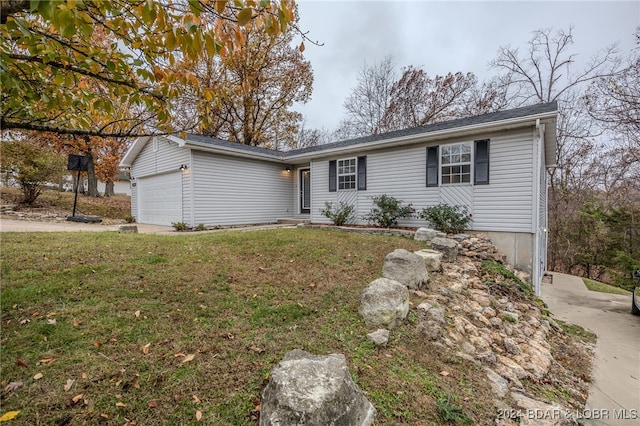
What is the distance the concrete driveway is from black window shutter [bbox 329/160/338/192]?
746 centimetres

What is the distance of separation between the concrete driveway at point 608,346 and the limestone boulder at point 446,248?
2677 millimetres

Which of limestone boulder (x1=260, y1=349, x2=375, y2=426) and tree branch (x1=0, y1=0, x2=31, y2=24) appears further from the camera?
limestone boulder (x1=260, y1=349, x2=375, y2=426)

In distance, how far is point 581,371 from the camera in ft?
12.7

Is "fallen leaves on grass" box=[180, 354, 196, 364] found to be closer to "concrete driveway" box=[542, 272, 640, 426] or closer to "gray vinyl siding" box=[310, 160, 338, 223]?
"concrete driveway" box=[542, 272, 640, 426]

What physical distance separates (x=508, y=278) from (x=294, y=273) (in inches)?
189

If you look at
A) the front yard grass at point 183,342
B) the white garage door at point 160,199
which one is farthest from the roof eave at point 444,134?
the front yard grass at point 183,342

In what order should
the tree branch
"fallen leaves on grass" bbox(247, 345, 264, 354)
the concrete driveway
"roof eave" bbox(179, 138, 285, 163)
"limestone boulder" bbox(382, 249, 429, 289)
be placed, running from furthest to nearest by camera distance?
"roof eave" bbox(179, 138, 285, 163)
"limestone boulder" bbox(382, 249, 429, 289)
the concrete driveway
"fallen leaves on grass" bbox(247, 345, 264, 354)
the tree branch

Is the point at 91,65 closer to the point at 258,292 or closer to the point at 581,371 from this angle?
the point at 258,292

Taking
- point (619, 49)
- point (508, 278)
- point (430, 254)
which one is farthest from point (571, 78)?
point (430, 254)

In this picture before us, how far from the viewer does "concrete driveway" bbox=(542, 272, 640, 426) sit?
10.1 ft

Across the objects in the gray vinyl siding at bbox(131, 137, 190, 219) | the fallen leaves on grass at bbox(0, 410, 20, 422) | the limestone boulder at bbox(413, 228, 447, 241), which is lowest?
the fallen leaves on grass at bbox(0, 410, 20, 422)

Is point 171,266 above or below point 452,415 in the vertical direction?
above

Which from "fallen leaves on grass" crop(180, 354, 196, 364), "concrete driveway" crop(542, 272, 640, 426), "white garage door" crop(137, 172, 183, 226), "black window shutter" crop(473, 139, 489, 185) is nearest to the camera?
"fallen leaves on grass" crop(180, 354, 196, 364)

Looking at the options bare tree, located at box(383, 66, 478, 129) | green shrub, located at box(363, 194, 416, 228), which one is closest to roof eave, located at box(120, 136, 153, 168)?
green shrub, located at box(363, 194, 416, 228)
